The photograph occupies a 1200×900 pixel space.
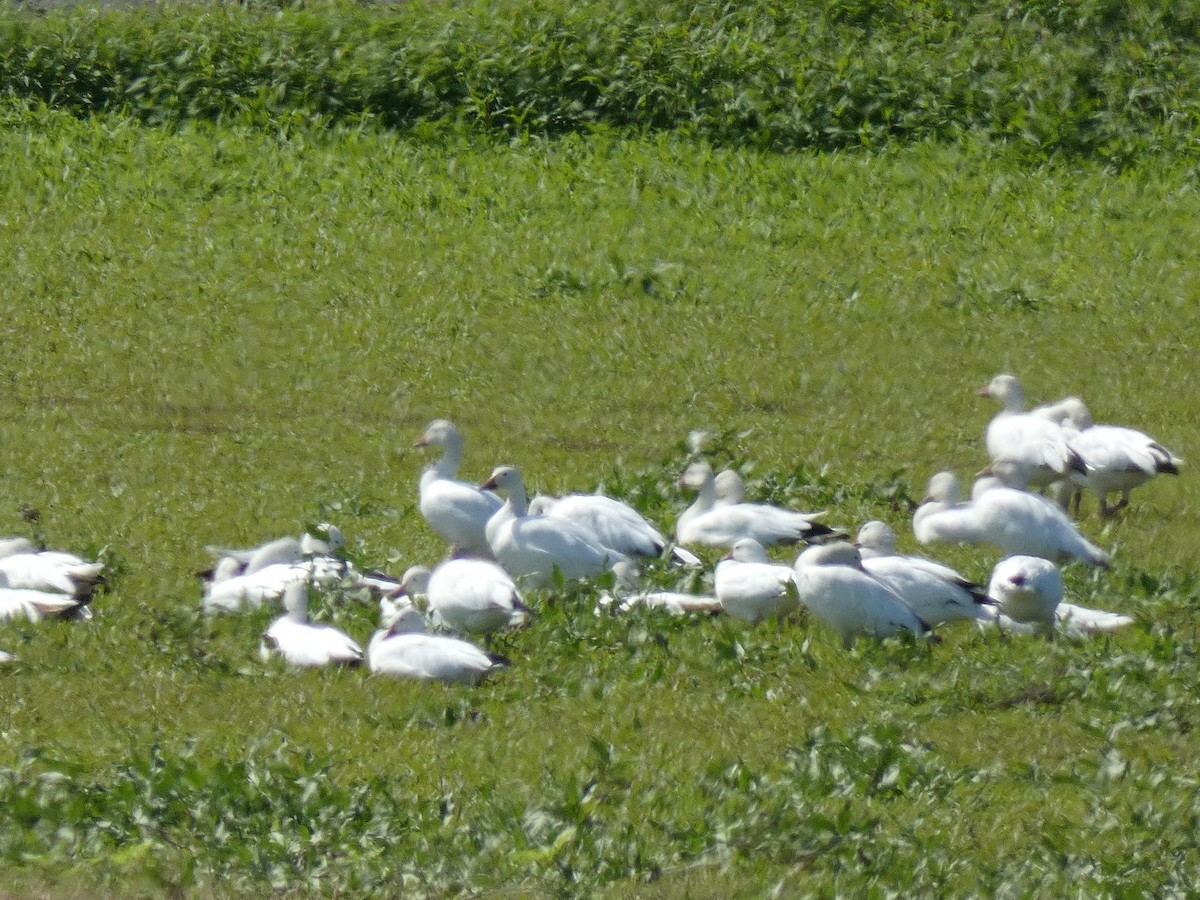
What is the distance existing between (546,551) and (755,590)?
1.07 m

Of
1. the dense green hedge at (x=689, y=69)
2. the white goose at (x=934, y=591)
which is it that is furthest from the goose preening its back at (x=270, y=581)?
the dense green hedge at (x=689, y=69)

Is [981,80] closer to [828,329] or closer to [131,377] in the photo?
[828,329]

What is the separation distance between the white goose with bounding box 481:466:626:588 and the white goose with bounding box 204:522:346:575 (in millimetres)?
785

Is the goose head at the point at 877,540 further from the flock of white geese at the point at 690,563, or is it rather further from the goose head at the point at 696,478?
the goose head at the point at 696,478

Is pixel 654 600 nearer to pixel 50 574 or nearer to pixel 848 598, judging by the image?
pixel 848 598

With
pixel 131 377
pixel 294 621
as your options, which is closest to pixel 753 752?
pixel 294 621

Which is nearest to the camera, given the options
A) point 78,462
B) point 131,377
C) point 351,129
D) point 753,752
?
point 753,752

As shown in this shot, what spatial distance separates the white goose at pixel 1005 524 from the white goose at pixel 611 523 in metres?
1.22

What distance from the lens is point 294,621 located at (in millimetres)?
8133

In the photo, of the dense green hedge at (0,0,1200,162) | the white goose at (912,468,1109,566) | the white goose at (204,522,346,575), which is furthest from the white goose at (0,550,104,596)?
the dense green hedge at (0,0,1200,162)

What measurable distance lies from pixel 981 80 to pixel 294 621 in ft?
41.1

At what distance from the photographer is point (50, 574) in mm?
8719

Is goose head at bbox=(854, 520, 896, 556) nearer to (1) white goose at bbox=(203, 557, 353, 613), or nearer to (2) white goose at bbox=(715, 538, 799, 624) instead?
(2) white goose at bbox=(715, 538, 799, 624)

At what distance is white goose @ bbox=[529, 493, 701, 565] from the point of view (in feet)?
30.7
